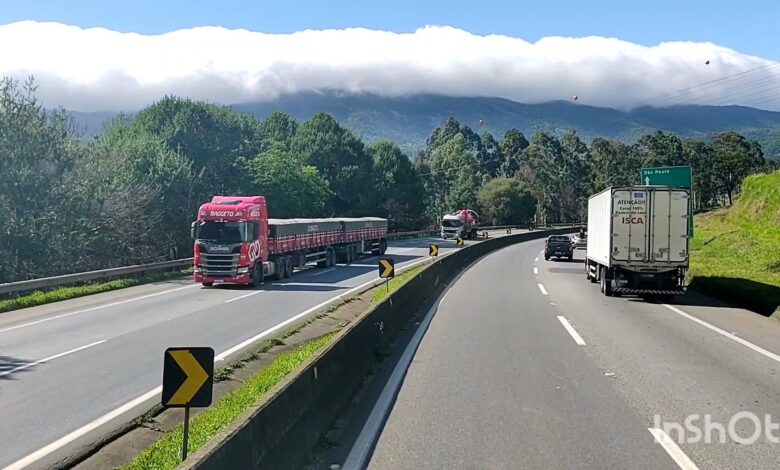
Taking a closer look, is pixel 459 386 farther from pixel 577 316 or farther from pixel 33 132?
pixel 33 132

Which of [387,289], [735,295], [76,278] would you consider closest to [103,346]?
[387,289]

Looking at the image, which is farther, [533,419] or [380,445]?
[533,419]

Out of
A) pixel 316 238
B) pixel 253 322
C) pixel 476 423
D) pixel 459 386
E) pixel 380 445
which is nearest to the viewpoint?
pixel 380 445

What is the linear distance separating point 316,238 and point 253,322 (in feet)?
64.8

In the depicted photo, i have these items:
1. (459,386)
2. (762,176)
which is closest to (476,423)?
(459,386)

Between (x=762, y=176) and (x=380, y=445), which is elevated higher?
(x=762, y=176)

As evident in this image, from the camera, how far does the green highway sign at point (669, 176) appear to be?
30789 millimetres

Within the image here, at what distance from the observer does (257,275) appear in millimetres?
29094

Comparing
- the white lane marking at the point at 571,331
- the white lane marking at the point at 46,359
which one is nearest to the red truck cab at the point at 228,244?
the white lane marking at the point at 46,359

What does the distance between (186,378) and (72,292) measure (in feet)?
72.3

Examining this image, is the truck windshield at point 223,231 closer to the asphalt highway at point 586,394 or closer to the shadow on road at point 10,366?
the asphalt highway at point 586,394

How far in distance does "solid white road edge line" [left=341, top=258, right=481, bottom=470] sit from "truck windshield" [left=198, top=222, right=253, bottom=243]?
15.0 m

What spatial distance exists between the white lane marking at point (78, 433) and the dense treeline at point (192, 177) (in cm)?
2533

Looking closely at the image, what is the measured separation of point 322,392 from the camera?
7551 millimetres
